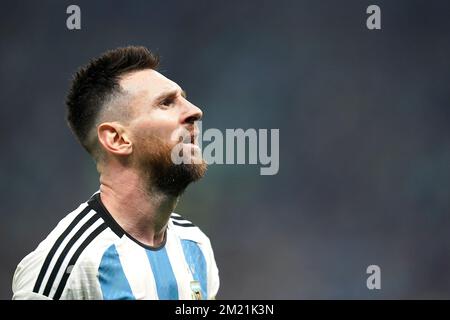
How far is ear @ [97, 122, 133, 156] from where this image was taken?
8.25 ft

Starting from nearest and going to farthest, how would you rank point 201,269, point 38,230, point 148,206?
point 148,206, point 201,269, point 38,230

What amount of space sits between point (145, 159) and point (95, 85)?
0.38m

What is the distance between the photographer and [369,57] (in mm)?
6820

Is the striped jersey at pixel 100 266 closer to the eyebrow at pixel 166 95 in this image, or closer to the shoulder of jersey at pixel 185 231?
the shoulder of jersey at pixel 185 231

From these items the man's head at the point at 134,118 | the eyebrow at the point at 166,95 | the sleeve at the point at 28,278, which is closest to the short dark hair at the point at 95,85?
the man's head at the point at 134,118

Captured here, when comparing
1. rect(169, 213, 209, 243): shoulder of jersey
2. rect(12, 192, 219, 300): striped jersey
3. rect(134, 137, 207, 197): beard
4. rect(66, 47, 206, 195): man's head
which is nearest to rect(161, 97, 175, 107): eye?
rect(66, 47, 206, 195): man's head

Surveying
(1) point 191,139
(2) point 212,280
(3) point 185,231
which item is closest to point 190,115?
(1) point 191,139

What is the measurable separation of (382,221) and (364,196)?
31 cm

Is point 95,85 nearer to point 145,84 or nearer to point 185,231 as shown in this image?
point 145,84

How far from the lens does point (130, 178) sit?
8.30ft

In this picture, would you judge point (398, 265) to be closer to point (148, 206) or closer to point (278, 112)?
point (278, 112)

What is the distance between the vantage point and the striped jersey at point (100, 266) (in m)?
2.25
